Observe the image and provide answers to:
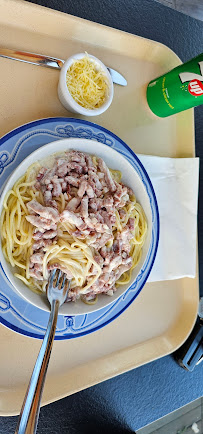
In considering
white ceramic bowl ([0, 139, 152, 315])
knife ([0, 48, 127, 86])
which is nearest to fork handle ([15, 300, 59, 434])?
white ceramic bowl ([0, 139, 152, 315])

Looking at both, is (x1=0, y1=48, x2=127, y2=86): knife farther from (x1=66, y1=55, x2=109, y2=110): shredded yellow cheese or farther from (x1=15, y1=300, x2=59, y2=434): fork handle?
(x1=15, y1=300, x2=59, y2=434): fork handle

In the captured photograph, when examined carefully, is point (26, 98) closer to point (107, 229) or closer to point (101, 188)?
point (101, 188)

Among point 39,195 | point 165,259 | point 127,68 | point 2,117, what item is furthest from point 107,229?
point 127,68

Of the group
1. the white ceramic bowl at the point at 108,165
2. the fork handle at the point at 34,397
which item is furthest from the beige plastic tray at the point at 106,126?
the fork handle at the point at 34,397

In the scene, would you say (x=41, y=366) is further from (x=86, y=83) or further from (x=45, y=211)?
(x=86, y=83)

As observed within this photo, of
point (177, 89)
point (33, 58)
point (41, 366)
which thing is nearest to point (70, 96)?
point (33, 58)

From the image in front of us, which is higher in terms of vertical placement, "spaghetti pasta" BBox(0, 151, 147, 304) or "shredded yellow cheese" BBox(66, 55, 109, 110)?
"shredded yellow cheese" BBox(66, 55, 109, 110)

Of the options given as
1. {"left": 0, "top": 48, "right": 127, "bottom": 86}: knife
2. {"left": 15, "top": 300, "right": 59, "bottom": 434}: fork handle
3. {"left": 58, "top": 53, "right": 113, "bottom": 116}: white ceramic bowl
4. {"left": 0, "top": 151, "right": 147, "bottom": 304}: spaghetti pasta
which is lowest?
{"left": 15, "top": 300, "right": 59, "bottom": 434}: fork handle
